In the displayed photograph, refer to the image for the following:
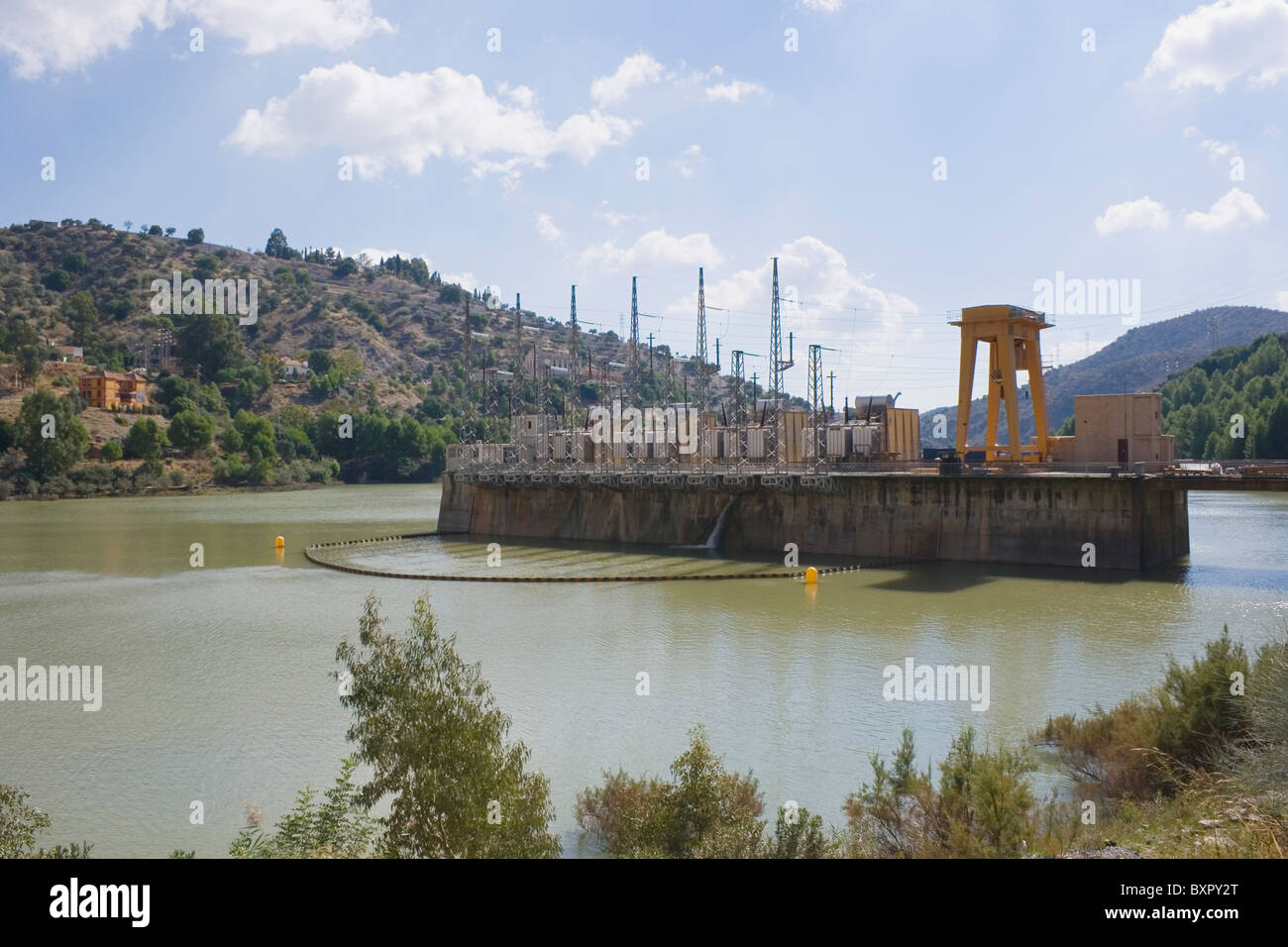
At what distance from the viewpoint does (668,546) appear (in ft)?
174

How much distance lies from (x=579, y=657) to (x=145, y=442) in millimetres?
97916

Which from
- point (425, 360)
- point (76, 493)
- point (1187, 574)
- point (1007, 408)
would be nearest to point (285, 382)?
point (425, 360)

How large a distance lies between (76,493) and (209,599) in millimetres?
72752

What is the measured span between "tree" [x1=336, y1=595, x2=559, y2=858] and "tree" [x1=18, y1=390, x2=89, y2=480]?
335 ft


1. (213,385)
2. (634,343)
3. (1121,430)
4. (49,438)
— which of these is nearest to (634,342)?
(634,343)

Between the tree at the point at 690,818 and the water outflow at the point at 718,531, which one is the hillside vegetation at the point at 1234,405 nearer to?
the water outflow at the point at 718,531

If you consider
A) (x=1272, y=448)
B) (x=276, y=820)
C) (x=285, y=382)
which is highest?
(x=285, y=382)

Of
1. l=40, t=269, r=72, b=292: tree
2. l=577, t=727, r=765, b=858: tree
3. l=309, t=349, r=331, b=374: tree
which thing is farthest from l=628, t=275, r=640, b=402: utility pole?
l=40, t=269, r=72, b=292: tree

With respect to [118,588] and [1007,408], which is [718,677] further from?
[1007,408]

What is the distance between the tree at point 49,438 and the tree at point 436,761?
10201cm

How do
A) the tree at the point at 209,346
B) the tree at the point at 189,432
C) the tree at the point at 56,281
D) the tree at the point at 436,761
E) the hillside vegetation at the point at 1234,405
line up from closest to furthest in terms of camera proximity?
the tree at the point at 436,761 → the hillside vegetation at the point at 1234,405 → the tree at the point at 189,432 → the tree at the point at 209,346 → the tree at the point at 56,281

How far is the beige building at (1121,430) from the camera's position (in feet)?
143

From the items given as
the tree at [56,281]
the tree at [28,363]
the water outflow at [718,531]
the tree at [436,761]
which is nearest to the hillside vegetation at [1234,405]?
the water outflow at [718,531]

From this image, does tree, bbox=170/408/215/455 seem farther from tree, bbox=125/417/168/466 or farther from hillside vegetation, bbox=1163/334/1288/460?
hillside vegetation, bbox=1163/334/1288/460
